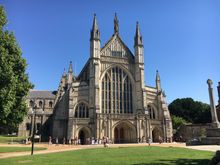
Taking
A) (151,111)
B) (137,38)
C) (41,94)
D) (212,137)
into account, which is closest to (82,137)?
(151,111)

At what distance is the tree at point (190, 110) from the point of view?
7825 cm

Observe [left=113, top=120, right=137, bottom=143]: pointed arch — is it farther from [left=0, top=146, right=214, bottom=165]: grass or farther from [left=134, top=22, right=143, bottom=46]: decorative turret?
[left=0, top=146, right=214, bottom=165]: grass

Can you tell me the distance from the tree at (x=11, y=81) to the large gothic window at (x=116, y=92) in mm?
30289

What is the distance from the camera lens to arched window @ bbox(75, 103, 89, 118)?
5088 centimetres

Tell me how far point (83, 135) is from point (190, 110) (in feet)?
155

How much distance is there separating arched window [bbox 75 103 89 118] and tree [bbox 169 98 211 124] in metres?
43.3

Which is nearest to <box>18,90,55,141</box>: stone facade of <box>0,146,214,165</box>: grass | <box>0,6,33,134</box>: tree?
<box>0,6,33,134</box>: tree

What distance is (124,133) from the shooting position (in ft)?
169

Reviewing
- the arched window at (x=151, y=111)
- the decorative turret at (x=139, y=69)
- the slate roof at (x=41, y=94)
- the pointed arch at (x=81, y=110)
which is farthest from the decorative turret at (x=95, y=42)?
the slate roof at (x=41, y=94)

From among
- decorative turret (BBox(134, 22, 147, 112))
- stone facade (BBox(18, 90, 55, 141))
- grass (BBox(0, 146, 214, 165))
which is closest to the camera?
grass (BBox(0, 146, 214, 165))

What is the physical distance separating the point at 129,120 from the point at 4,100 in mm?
34634

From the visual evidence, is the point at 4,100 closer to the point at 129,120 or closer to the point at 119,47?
the point at 129,120

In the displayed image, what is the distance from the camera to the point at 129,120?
5006cm

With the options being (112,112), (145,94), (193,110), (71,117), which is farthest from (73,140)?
(193,110)
